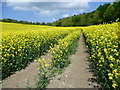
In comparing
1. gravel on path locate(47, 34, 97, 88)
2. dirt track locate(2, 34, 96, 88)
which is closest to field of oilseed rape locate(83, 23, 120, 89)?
gravel on path locate(47, 34, 97, 88)

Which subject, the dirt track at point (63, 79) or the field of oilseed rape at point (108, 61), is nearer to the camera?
the field of oilseed rape at point (108, 61)

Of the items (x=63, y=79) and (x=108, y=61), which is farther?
(x=63, y=79)

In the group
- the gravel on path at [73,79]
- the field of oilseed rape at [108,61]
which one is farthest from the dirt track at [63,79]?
the field of oilseed rape at [108,61]

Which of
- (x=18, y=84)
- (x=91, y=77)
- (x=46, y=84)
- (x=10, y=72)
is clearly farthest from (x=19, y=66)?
(x=91, y=77)

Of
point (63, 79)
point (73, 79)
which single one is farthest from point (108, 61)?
point (63, 79)

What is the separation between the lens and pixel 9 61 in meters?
6.20

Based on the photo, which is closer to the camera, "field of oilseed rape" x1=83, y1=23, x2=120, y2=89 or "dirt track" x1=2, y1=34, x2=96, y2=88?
"field of oilseed rape" x1=83, y1=23, x2=120, y2=89

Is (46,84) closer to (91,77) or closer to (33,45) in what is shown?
(91,77)

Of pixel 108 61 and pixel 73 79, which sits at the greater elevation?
pixel 108 61

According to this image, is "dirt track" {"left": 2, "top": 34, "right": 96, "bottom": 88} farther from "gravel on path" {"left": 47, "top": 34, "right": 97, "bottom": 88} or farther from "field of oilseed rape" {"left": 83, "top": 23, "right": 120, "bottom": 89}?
"field of oilseed rape" {"left": 83, "top": 23, "right": 120, "bottom": 89}

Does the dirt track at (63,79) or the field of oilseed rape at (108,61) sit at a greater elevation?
the field of oilseed rape at (108,61)

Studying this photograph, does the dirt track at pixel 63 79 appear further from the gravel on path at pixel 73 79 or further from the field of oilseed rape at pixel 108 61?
the field of oilseed rape at pixel 108 61

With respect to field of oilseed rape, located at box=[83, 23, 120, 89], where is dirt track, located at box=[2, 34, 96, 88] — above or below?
below

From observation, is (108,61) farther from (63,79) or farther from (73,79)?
(63,79)
